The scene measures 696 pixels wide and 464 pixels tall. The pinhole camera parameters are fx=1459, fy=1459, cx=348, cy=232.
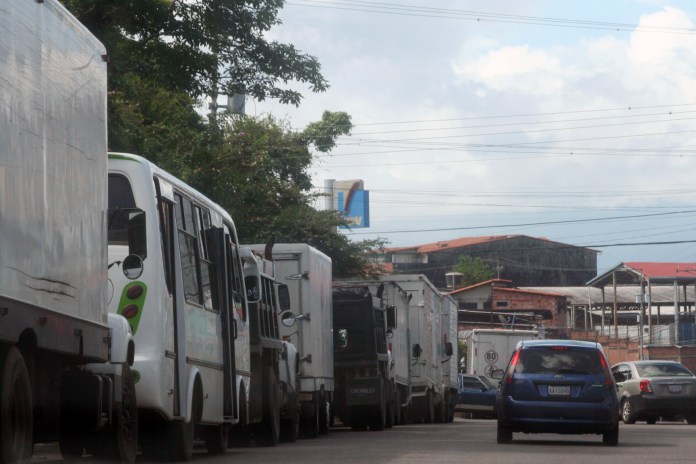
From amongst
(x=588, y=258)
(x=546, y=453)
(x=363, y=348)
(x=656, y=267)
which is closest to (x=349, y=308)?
(x=363, y=348)

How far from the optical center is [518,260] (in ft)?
400

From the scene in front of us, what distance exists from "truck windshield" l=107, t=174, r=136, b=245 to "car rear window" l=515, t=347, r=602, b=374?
8.40m

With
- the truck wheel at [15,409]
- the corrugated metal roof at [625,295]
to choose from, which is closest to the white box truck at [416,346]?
the truck wheel at [15,409]

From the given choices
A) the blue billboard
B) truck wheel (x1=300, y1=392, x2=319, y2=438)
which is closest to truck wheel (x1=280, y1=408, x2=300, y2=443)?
truck wheel (x1=300, y1=392, x2=319, y2=438)

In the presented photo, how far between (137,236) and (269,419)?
7.05m

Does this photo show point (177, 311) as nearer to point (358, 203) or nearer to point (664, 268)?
point (358, 203)

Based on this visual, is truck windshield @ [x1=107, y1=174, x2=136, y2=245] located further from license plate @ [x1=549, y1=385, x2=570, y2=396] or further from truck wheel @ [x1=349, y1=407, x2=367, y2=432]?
truck wheel @ [x1=349, y1=407, x2=367, y2=432]

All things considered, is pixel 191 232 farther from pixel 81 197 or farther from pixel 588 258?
pixel 588 258

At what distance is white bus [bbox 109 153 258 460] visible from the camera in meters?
12.8

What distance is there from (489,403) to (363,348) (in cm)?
2197

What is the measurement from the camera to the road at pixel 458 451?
50.3 ft

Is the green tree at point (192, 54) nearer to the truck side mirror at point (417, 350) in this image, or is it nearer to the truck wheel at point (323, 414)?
the truck wheel at point (323, 414)

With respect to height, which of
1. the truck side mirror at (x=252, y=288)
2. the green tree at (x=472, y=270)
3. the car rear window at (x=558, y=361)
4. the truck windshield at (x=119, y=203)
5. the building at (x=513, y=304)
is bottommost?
the car rear window at (x=558, y=361)

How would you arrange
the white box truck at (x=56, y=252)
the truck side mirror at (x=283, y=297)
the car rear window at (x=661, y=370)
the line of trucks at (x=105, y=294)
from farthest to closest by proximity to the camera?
the car rear window at (x=661, y=370) < the truck side mirror at (x=283, y=297) < the line of trucks at (x=105, y=294) < the white box truck at (x=56, y=252)
